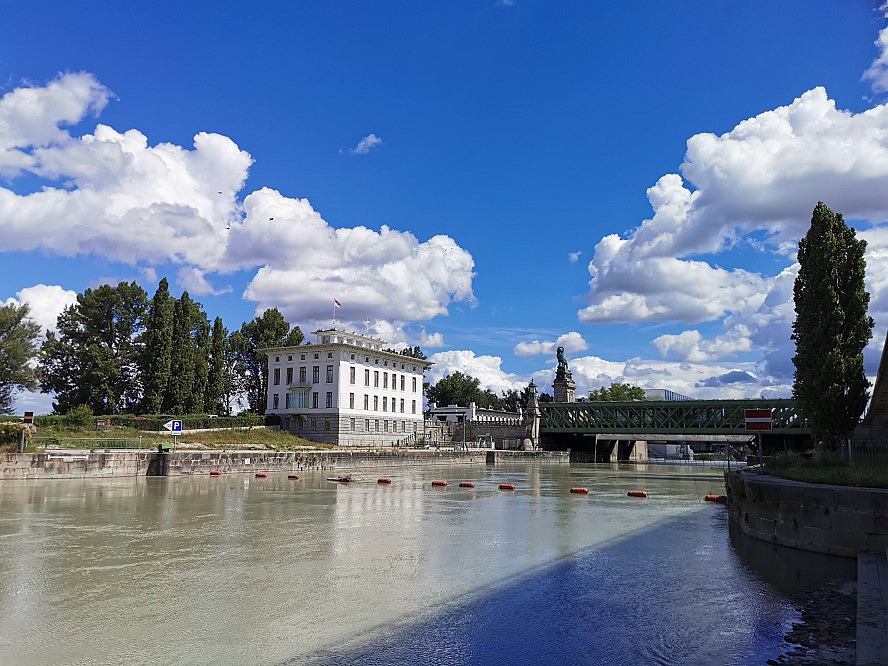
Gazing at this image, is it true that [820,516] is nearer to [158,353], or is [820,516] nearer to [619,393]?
[158,353]

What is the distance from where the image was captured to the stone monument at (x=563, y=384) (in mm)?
105188

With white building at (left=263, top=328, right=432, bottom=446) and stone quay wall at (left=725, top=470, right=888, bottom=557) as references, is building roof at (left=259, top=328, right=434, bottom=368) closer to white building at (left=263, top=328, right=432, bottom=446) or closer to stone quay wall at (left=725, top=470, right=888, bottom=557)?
white building at (left=263, top=328, right=432, bottom=446)

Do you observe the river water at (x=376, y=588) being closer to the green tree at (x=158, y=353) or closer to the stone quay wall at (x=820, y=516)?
the stone quay wall at (x=820, y=516)

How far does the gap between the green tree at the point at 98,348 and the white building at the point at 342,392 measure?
16.2 metres

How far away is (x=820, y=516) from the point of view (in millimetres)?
16594

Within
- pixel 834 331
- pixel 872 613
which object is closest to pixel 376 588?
pixel 872 613

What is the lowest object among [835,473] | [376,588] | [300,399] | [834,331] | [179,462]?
[179,462]

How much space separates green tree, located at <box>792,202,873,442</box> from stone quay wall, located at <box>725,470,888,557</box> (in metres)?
11.2

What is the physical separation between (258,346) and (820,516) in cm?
8902

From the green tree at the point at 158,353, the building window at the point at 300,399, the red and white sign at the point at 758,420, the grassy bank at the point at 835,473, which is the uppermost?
the green tree at the point at 158,353

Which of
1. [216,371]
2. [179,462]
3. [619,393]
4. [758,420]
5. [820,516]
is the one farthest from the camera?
[619,393]

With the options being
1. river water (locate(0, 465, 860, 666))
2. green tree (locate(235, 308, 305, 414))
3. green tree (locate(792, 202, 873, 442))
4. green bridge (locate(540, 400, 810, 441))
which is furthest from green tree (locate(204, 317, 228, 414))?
green tree (locate(792, 202, 873, 442))

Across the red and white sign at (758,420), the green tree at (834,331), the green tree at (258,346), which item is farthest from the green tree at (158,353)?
the red and white sign at (758,420)

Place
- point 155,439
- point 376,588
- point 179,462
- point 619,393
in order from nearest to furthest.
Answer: point 376,588, point 179,462, point 155,439, point 619,393
